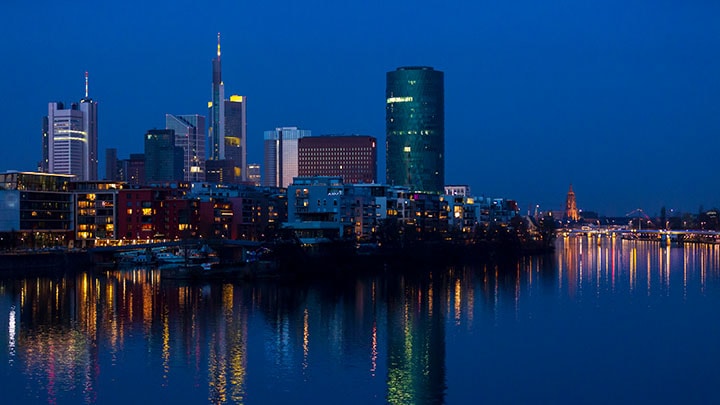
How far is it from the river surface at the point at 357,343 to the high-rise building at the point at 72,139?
11852 cm

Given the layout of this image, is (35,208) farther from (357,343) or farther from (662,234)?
(662,234)

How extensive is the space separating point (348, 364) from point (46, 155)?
146 m

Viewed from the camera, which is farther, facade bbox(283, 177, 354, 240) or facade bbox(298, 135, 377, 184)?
facade bbox(298, 135, 377, 184)

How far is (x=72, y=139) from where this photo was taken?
15188 centimetres

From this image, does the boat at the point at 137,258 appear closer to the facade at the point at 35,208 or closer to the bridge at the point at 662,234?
the facade at the point at 35,208

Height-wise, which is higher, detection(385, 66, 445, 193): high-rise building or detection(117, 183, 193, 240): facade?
detection(385, 66, 445, 193): high-rise building

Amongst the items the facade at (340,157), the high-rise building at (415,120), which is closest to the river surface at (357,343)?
the facade at (340,157)

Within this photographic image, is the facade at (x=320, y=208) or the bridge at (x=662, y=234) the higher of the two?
the facade at (x=320, y=208)

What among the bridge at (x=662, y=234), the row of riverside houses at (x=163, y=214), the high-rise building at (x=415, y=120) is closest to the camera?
the row of riverside houses at (x=163, y=214)

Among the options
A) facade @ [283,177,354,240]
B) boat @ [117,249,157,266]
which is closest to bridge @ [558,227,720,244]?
facade @ [283,177,354,240]

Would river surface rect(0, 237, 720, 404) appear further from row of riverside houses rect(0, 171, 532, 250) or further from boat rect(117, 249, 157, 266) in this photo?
row of riverside houses rect(0, 171, 532, 250)

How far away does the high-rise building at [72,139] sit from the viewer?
152 metres

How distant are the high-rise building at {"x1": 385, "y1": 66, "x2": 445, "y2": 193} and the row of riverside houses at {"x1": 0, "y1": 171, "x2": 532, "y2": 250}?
1966 inches

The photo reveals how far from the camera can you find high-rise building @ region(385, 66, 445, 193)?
413ft
